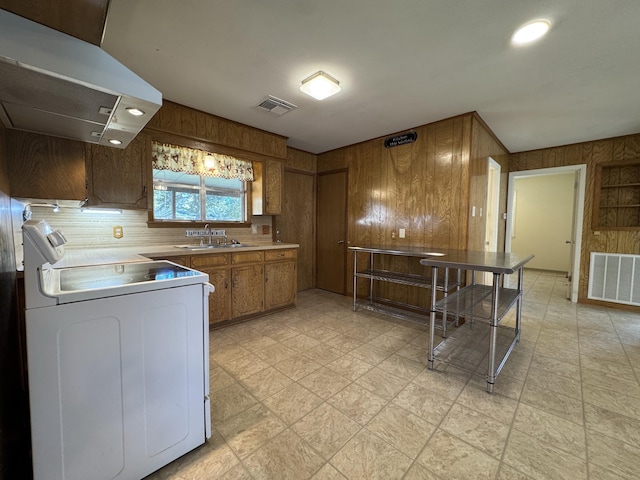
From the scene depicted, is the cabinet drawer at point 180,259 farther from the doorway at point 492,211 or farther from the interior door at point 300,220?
the doorway at point 492,211

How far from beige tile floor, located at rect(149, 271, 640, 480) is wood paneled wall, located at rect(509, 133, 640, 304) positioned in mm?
1569

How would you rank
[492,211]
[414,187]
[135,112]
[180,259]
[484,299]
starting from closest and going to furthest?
1. [135,112]
2. [484,299]
3. [180,259]
4. [414,187]
5. [492,211]

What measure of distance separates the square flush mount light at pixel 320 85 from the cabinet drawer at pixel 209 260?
1914mm

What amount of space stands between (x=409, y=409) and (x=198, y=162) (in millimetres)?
3266

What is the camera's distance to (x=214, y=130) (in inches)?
121

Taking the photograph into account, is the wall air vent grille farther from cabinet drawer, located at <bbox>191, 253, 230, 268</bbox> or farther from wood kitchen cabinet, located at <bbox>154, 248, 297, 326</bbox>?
cabinet drawer, located at <bbox>191, 253, 230, 268</bbox>

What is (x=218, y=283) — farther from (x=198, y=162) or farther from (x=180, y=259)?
(x=198, y=162)

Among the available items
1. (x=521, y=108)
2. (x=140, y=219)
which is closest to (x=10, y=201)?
(x=140, y=219)

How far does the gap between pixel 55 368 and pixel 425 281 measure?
10.3 ft

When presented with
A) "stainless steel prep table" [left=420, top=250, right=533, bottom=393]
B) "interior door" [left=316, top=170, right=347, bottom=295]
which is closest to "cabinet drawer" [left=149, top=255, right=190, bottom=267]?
"stainless steel prep table" [left=420, top=250, right=533, bottom=393]

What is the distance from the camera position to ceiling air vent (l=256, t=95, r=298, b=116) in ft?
8.78

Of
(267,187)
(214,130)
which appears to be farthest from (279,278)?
(214,130)

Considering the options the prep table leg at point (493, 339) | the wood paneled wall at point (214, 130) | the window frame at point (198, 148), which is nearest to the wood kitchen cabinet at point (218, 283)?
the window frame at point (198, 148)

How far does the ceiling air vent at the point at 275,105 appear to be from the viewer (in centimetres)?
268
